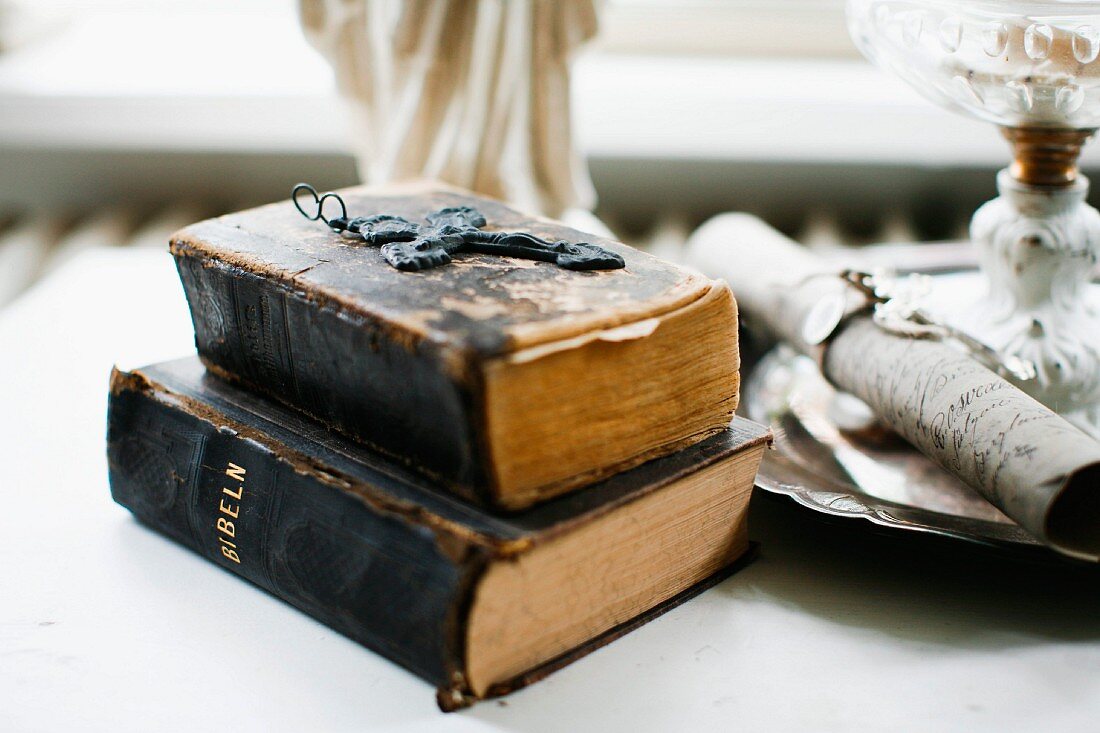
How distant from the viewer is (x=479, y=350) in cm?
55

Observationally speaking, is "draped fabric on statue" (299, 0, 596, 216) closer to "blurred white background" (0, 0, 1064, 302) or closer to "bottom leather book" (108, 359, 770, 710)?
"blurred white background" (0, 0, 1064, 302)

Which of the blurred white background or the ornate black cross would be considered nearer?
Result: the ornate black cross

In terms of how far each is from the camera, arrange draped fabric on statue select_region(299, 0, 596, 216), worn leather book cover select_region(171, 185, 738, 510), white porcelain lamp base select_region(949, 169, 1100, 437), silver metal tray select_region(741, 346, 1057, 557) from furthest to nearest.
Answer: draped fabric on statue select_region(299, 0, 596, 216) → white porcelain lamp base select_region(949, 169, 1100, 437) → silver metal tray select_region(741, 346, 1057, 557) → worn leather book cover select_region(171, 185, 738, 510)

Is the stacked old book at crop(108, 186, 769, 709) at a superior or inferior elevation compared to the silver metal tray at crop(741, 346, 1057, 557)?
superior

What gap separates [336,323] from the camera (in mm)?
626

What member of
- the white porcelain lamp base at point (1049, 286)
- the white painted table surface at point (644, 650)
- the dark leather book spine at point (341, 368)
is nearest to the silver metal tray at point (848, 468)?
the white painted table surface at point (644, 650)

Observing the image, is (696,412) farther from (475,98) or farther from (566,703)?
(475,98)

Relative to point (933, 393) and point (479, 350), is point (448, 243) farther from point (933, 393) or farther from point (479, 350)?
point (933, 393)

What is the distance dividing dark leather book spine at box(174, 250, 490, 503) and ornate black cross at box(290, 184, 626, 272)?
0.07 metres

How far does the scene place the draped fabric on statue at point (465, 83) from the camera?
46.7 inches

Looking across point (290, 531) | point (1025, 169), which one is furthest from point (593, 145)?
point (290, 531)

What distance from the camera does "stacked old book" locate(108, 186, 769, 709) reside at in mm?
571

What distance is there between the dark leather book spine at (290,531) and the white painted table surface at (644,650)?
0.02m

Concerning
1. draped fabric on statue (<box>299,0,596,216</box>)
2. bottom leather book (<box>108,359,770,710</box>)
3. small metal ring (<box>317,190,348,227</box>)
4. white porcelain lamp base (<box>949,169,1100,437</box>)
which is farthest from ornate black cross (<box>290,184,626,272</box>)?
draped fabric on statue (<box>299,0,596,216</box>)
